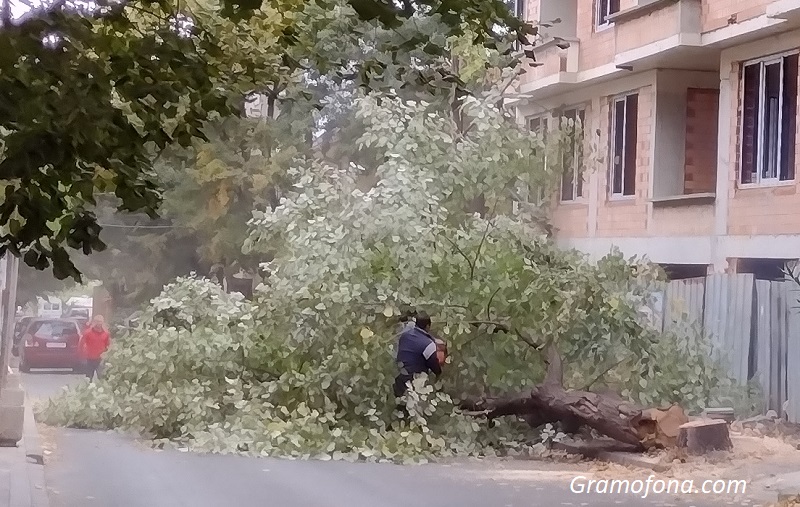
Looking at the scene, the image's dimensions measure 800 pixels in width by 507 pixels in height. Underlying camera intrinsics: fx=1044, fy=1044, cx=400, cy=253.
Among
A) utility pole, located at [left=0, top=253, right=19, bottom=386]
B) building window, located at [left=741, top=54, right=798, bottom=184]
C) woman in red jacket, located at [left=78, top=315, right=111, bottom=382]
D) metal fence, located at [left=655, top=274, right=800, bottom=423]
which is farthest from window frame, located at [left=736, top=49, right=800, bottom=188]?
utility pole, located at [left=0, top=253, right=19, bottom=386]

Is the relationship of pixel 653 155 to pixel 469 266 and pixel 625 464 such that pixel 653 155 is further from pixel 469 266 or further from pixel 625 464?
pixel 625 464

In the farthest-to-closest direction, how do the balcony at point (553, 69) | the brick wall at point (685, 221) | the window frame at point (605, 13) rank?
1. the window frame at point (605, 13)
2. the balcony at point (553, 69)
3. the brick wall at point (685, 221)

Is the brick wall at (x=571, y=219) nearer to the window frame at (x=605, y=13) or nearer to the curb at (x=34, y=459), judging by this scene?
the window frame at (x=605, y=13)

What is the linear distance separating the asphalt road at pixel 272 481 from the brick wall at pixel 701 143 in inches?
36.2

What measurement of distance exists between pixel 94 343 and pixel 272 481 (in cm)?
67

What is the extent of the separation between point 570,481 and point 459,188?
1020mm

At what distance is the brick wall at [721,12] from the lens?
123 inches

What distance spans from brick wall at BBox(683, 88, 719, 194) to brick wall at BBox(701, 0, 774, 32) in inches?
8.5

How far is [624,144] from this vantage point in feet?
10.9

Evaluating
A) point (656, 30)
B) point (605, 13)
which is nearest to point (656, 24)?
point (656, 30)

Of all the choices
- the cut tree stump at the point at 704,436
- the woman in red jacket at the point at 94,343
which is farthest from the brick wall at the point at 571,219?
the woman in red jacket at the point at 94,343

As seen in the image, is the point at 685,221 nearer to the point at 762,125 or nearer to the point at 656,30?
the point at 762,125

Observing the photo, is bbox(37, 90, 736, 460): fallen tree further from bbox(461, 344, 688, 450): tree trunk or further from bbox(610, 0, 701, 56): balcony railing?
bbox(610, 0, 701, 56): balcony railing

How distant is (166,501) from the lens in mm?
2643
